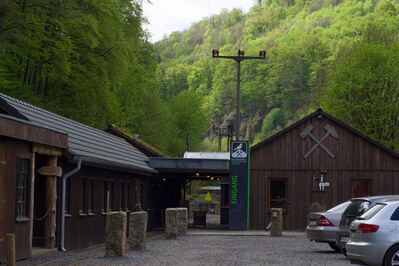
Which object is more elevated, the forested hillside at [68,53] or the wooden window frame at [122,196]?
the forested hillside at [68,53]

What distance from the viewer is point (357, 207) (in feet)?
56.8

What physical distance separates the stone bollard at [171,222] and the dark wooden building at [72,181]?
2.06 meters

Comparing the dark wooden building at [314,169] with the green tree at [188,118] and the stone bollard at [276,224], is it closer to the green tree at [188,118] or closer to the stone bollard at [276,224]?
the stone bollard at [276,224]

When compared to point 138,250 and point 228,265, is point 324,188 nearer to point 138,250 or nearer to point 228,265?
point 138,250

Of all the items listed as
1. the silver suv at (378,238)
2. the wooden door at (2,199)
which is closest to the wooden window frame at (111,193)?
the wooden door at (2,199)

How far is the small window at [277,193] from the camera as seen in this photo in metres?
36.1

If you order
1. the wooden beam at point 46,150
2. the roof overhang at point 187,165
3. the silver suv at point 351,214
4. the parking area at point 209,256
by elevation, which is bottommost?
the parking area at point 209,256

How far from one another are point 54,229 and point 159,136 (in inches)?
2027

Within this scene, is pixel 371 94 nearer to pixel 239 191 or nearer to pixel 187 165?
pixel 239 191

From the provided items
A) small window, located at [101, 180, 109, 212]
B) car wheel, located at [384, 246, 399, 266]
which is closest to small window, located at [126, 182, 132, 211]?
small window, located at [101, 180, 109, 212]

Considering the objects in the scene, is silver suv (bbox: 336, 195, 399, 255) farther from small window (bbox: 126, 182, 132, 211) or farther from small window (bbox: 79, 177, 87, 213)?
small window (bbox: 126, 182, 132, 211)

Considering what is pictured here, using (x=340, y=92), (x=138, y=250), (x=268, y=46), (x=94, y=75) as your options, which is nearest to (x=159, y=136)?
(x=340, y=92)

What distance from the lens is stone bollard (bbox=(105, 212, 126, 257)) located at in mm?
17606

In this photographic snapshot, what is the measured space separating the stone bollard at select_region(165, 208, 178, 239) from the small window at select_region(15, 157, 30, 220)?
1021cm
